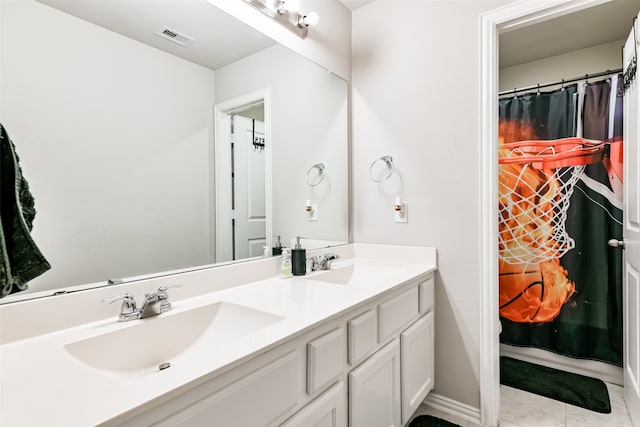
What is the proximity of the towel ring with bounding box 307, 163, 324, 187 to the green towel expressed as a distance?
4.10ft

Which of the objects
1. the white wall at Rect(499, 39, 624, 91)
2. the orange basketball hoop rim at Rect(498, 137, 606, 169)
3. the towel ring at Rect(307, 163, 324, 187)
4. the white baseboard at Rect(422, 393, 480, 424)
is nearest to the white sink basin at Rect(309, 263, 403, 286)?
the towel ring at Rect(307, 163, 324, 187)

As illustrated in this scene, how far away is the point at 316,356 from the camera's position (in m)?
0.95

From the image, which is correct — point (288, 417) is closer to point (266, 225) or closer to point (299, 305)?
point (299, 305)

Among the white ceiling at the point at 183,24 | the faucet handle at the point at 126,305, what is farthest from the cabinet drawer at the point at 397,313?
the white ceiling at the point at 183,24

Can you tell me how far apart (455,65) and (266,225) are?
1.30m

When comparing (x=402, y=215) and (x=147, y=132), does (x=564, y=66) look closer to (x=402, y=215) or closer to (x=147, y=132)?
(x=402, y=215)

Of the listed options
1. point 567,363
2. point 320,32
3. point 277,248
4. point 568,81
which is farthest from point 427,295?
point 568,81

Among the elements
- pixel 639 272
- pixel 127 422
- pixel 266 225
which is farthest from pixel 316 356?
pixel 639 272

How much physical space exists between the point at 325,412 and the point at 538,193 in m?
2.24

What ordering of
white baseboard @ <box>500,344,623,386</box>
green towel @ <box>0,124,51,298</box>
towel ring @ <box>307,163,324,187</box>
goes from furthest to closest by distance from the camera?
white baseboard @ <box>500,344,623,386</box> → towel ring @ <box>307,163,324,187</box> → green towel @ <box>0,124,51,298</box>

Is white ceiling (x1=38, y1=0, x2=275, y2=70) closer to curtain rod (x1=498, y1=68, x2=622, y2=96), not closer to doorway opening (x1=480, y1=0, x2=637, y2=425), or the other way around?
doorway opening (x1=480, y1=0, x2=637, y2=425)

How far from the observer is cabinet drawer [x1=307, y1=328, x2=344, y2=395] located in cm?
94

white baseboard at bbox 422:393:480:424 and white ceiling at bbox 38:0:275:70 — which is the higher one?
white ceiling at bbox 38:0:275:70

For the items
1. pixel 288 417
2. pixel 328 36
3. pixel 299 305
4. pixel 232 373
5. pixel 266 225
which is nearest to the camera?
pixel 232 373
